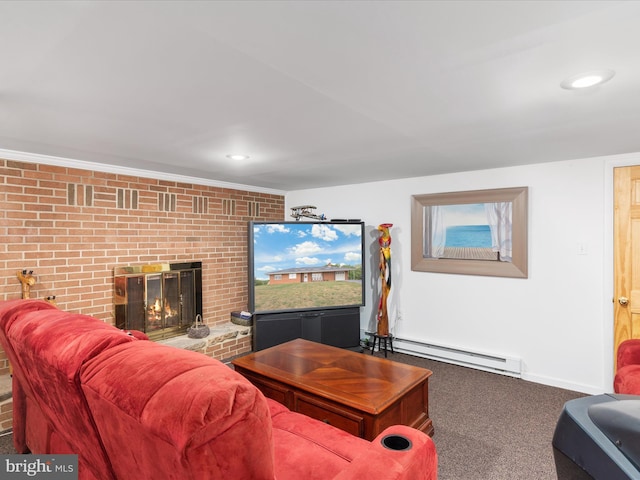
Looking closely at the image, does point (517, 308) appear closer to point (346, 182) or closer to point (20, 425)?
point (346, 182)

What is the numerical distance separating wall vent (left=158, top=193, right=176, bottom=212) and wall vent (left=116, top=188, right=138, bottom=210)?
0.24 m

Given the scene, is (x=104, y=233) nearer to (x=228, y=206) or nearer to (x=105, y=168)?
(x=105, y=168)

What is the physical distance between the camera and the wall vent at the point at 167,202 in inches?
146

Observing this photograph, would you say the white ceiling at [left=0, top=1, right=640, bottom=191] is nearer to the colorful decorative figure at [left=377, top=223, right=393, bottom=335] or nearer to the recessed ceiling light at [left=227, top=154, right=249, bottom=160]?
the recessed ceiling light at [left=227, top=154, right=249, bottom=160]

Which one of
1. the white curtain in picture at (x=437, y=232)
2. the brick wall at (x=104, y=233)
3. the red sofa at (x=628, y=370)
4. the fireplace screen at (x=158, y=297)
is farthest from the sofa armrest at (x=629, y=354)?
the fireplace screen at (x=158, y=297)

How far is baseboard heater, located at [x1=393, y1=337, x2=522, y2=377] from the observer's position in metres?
3.46

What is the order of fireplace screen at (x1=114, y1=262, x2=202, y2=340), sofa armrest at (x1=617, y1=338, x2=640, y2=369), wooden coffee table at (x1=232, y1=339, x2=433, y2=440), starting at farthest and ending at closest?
fireplace screen at (x1=114, y1=262, x2=202, y2=340), sofa armrest at (x1=617, y1=338, x2=640, y2=369), wooden coffee table at (x1=232, y1=339, x2=433, y2=440)

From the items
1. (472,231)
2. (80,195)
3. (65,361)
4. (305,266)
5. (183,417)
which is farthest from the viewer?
(305,266)

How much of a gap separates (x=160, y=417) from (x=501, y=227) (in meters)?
3.61

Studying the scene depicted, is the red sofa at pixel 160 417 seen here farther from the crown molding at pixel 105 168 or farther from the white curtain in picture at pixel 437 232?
the white curtain in picture at pixel 437 232

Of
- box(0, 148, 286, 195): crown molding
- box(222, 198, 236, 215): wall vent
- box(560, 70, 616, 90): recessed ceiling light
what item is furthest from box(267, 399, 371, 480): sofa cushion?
box(222, 198, 236, 215): wall vent

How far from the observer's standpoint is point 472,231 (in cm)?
372

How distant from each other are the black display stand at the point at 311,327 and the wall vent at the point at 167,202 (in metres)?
1.51

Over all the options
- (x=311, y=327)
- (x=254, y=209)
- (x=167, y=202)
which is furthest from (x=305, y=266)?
(x=167, y=202)
